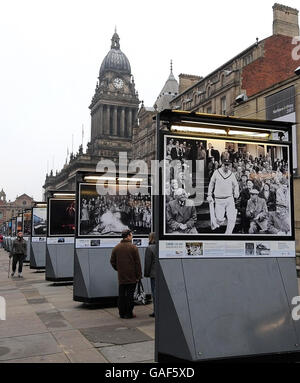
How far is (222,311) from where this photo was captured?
17.0 ft

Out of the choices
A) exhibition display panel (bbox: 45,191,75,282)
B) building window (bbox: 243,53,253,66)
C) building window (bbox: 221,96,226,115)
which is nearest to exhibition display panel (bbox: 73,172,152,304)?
exhibition display panel (bbox: 45,191,75,282)

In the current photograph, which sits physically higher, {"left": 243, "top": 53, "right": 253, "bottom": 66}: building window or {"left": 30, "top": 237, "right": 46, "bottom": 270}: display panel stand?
{"left": 243, "top": 53, "right": 253, "bottom": 66}: building window

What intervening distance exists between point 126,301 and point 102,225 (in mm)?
2513

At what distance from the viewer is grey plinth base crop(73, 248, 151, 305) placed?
33.9ft

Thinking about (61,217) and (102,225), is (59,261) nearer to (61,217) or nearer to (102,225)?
(61,217)

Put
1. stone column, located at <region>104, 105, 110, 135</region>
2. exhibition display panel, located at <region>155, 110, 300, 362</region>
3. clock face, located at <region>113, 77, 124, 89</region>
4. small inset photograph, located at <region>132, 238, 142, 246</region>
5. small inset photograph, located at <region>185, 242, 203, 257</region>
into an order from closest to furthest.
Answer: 1. exhibition display panel, located at <region>155, 110, 300, 362</region>
2. small inset photograph, located at <region>185, 242, 203, 257</region>
3. small inset photograph, located at <region>132, 238, 142, 246</region>
4. stone column, located at <region>104, 105, 110, 135</region>
5. clock face, located at <region>113, 77, 124, 89</region>

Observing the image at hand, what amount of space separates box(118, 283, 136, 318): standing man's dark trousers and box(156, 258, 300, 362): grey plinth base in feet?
12.5

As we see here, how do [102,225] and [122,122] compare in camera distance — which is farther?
[122,122]

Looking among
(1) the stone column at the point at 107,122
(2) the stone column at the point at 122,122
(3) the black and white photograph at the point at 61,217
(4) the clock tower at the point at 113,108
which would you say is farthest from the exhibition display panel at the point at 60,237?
(2) the stone column at the point at 122,122

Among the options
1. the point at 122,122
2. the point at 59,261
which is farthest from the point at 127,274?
the point at 122,122

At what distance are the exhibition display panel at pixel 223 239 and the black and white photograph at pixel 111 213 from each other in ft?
18.3

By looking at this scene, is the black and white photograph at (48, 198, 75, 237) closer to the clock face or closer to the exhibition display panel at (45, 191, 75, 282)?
the exhibition display panel at (45, 191, 75, 282)

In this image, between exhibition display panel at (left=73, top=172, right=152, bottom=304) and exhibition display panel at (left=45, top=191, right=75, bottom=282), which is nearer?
exhibition display panel at (left=73, top=172, right=152, bottom=304)

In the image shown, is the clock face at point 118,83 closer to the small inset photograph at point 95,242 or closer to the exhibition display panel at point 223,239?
the small inset photograph at point 95,242
